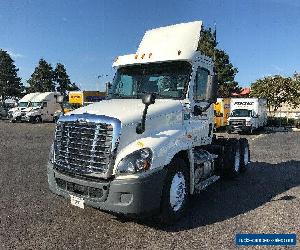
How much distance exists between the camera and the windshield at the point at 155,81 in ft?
24.0

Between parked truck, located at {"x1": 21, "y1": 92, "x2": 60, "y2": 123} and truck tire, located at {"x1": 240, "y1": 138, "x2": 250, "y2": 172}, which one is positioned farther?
parked truck, located at {"x1": 21, "y1": 92, "x2": 60, "y2": 123}

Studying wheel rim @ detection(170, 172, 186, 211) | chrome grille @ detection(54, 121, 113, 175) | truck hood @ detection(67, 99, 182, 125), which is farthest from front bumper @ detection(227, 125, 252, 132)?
chrome grille @ detection(54, 121, 113, 175)

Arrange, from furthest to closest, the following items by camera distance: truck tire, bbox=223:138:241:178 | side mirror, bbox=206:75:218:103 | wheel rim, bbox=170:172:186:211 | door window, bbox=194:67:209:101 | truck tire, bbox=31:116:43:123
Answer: truck tire, bbox=31:116:43:123 < truck tire, bbox=223:138:241:178 < door window, bbox=194:67:209:101 < side mirror, bbox=206:75:218:103 < wheel rim, bbox=170:172:186:211

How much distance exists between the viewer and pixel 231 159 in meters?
10.2

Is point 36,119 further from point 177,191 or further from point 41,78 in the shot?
point 41,78

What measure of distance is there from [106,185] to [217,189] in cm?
433

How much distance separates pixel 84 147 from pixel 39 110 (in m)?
36.3

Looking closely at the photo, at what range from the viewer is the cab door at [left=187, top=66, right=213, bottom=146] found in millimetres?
7405

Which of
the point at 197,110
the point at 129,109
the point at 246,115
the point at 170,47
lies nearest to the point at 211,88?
the point at 197,110

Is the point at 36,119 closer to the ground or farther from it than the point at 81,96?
closer to the ground

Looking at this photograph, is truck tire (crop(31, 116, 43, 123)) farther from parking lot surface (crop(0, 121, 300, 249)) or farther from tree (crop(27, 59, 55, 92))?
tree (crop(27, 59, 55, 92))

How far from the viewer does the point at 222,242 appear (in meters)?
5.67

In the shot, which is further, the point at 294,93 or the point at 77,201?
the point at 294,93

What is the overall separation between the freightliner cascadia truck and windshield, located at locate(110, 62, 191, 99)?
0.02 m
